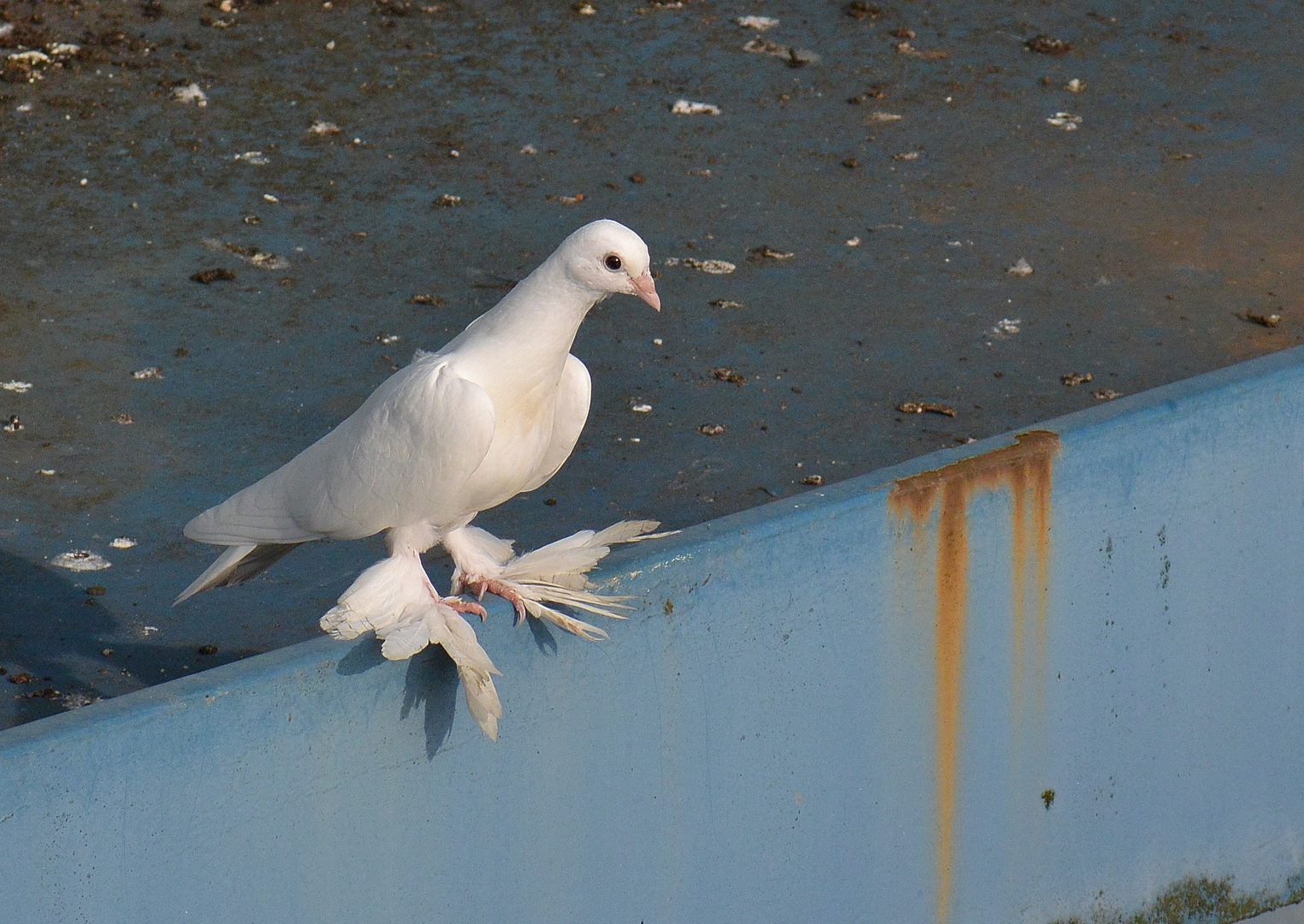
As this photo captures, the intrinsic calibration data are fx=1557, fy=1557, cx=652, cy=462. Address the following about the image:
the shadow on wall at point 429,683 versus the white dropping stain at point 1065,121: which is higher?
the shadow on wall at point 429,683

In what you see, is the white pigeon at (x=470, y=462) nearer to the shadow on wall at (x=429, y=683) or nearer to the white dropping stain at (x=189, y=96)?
the shadow on wall at (x=429, y=683)

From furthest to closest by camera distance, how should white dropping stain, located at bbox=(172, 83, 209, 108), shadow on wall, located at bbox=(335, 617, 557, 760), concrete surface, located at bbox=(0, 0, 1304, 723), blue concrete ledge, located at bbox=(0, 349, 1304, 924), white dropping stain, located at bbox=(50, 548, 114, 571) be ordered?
white dropping stain, located at bbox=(172, 83, 209, 108) < concrete surface, located at bbox=(0, 0, 1304, 723) < white dropping stain, located at bbox=(50, 548, 114, 571) < shadow on wall, located at bbox=(335, 617, 557, 760) < blue concrete ledge, located at bbox=(0, 349, 1304, 924)

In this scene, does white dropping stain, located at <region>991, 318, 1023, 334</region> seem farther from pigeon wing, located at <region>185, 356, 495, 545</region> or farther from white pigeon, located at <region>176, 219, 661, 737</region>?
pigeon wing, located at <region>185, 356, 495, 545</region>

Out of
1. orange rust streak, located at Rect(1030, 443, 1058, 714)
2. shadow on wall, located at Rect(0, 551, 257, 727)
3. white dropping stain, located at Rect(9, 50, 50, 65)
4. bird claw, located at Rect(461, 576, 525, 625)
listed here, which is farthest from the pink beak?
white dropping stain, located at Rect(9, 50, 50, 65)

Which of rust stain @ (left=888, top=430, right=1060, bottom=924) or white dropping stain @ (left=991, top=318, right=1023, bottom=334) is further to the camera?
white dropping stain @ (left=991, top=318, right=1023, bottom=334)

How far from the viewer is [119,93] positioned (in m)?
5.23

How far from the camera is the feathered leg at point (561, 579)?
7.36ft

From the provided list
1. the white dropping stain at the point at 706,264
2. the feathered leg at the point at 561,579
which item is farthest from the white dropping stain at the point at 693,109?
the feathered leg at the point at 561,579

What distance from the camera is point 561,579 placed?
2.25 m

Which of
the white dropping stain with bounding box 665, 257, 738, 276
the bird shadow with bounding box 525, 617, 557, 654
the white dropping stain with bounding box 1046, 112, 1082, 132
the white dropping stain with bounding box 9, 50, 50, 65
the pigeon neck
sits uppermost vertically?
the pigeon neck

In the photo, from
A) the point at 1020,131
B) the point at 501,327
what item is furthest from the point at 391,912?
the point at 1020,131

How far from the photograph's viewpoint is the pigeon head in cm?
237

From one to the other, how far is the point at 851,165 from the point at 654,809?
302cm

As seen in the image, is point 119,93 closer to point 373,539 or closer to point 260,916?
point 373,539
